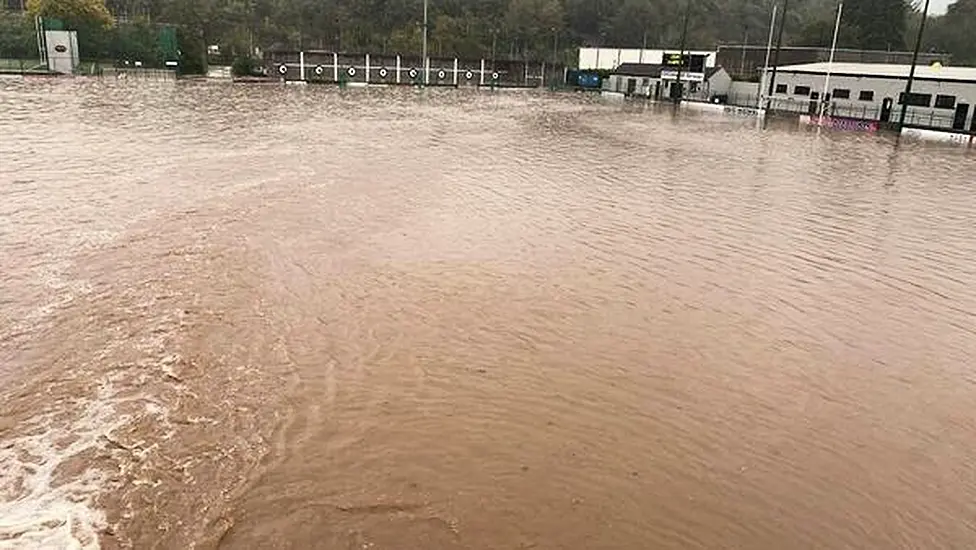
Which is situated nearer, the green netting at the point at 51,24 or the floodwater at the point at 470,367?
the floodwater at the point at 470,367

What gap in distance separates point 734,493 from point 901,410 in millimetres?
2856

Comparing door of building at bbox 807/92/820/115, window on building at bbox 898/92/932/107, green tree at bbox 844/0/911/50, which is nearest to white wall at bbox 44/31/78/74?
door of building at bbox 807/92/820/115

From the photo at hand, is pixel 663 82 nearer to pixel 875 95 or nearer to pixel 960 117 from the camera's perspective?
pixel 875 95

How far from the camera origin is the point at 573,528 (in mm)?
5520

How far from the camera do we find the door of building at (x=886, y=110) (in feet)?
141

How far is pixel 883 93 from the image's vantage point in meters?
44.7

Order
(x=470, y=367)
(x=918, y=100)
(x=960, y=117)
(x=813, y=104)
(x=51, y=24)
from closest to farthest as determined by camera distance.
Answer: (x=470, y=367)
(x=960, y=117)
(x=918, y=100)
(x=813, y=104)
(x=51, y=24)

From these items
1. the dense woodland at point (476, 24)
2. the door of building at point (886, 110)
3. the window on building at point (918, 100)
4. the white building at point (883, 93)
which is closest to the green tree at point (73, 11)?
the dense woodland at point (476, 24)

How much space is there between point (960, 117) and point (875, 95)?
20.4 feet

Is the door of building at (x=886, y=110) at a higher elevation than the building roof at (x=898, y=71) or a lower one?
lower

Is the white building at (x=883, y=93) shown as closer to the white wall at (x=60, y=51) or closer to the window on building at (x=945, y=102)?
the window on building at (x=945, y=102)

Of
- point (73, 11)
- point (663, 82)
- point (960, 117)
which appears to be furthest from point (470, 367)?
point (73, 11)

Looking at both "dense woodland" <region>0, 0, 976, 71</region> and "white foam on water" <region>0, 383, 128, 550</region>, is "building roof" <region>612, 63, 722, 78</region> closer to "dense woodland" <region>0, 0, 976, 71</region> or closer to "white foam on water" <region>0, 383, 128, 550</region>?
"dense woodland" <region>0, 0, 976, 71</region>

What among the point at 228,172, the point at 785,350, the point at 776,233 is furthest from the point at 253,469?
the point at 228,172
